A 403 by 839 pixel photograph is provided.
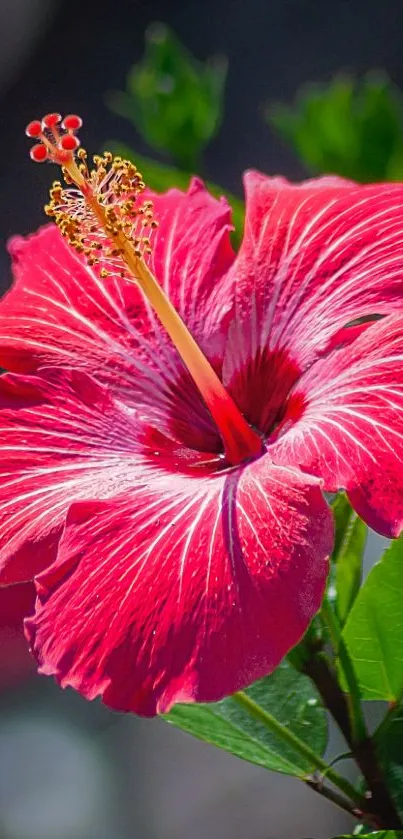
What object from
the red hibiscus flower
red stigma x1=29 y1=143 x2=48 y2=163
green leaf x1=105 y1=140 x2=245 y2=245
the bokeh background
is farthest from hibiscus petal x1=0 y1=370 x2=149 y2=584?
the bokeh background

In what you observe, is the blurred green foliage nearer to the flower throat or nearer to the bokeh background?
the flower throat

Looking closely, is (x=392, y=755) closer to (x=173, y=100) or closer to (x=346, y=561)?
(x=346, y=561)

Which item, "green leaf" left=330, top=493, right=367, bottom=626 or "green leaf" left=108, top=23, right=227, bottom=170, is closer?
"green leaf" left=330, top=493, right=367, bottom=626

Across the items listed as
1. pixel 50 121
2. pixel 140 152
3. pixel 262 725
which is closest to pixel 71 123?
pixel 50 121

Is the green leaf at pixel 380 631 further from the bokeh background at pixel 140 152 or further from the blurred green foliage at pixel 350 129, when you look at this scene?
the bokeh background at pixel 140 152

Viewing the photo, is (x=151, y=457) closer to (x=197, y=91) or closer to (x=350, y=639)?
(x=350, y=639)

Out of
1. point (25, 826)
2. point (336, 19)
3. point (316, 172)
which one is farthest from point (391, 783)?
point (336, 19)

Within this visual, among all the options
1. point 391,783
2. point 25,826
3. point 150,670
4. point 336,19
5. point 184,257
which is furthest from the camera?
point 336,19
